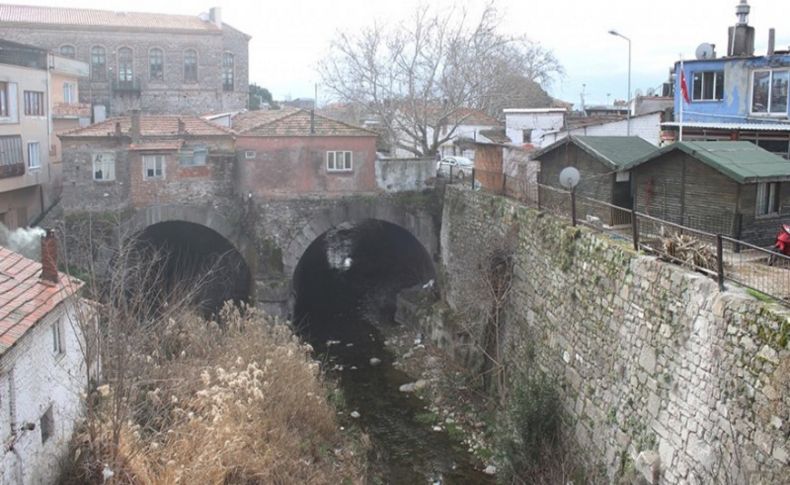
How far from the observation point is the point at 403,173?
27188 millimetres

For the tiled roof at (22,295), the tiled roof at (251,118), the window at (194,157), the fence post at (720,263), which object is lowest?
the tiled roof at (22,295)

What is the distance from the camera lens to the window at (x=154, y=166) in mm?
26125

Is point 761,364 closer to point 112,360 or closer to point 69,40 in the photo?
point 112,360

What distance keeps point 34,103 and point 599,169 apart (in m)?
23.8

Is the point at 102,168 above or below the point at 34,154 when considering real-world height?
below

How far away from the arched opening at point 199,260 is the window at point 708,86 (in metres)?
15.5

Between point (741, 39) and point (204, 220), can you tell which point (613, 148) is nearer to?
point (741, 39)

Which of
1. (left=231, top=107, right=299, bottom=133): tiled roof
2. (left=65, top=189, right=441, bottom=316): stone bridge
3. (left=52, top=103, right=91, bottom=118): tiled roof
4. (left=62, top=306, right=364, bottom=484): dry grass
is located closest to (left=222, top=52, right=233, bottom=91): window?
(left=52, top=103, right=91, bottom=118): tiled roof

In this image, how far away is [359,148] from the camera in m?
26.9

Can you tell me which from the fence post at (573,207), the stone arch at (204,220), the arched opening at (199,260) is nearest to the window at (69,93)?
the arched opening at (199,260)

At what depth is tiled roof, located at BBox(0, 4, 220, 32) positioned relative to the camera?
46.0 m

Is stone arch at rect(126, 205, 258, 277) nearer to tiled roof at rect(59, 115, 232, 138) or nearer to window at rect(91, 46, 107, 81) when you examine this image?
tiled roof at rect(59, 115, 232, 138)

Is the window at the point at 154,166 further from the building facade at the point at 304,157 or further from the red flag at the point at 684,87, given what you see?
the red flag at the point at 684,87

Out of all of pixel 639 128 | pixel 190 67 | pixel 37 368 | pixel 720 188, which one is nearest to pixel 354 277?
pixel 639 128
